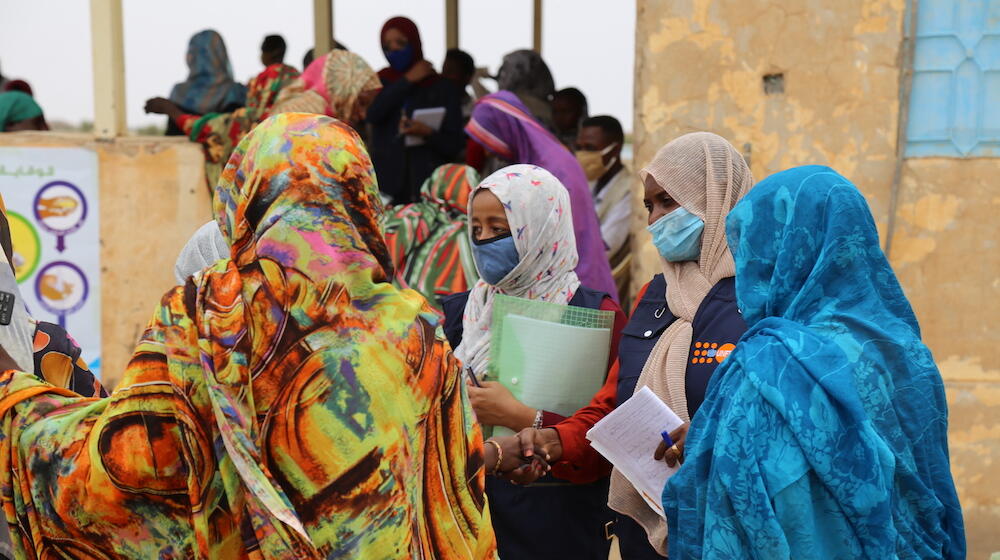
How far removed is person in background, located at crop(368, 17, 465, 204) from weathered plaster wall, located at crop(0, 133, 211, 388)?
3.16 ft

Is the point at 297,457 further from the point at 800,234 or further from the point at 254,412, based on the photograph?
the point at 800,234

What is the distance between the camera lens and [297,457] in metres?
1.88

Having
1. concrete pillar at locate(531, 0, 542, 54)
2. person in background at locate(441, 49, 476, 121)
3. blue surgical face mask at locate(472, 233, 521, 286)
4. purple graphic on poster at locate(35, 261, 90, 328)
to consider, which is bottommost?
purple graphic on poster at locate(35, 261, 90, 328)

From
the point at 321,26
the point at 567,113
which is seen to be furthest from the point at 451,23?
the point at 567,113

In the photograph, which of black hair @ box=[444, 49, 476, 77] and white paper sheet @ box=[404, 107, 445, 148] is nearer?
white paper sheet @ box=[404, 107, 445, 148]

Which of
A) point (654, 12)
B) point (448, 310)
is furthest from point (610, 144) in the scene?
point (448, 310)

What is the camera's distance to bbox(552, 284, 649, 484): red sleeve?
283 centimetres

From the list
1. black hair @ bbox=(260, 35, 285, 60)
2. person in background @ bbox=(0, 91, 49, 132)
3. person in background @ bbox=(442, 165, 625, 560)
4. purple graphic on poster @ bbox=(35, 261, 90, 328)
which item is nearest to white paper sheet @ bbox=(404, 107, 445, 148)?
purple graphic on poster @ bbox=(35, 261, 90, 328)

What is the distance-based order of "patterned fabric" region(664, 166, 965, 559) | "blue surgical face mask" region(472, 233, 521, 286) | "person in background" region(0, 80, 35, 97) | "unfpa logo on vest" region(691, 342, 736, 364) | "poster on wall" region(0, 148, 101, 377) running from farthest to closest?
"person in background" region(0, 80, 35, 97) → "poster on wall" region(0, 148, 101, 377) → "blue surgical face mask" region(472, 233, 521, 286) → "unfpa logo on vest" region(691, 342, 736, 364) → "patterned fabric" region(664, 166, 965, 559)

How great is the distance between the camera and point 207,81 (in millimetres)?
6320

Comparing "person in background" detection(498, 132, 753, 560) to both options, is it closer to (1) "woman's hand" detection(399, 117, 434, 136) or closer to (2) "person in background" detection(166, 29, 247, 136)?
(1) "woman's hand" detection(399, 117, 434, 136)

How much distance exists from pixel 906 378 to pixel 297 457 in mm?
1204

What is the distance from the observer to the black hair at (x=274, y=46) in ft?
26.2

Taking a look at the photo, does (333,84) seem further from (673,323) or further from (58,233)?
(673,323)
